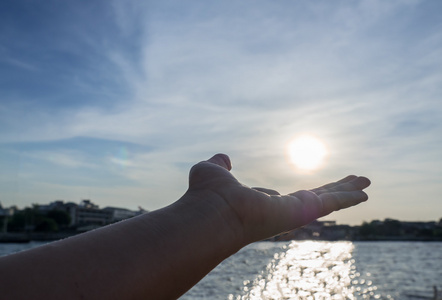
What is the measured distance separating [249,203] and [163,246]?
1.68 feet

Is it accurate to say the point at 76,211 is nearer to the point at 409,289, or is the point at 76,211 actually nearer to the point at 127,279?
the point at 409,289

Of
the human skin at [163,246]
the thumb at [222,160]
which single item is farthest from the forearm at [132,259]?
the thumb at [222,160]

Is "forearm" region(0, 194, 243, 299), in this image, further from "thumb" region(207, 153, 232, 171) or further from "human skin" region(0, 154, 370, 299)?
"thumb" region(207, 153, 232, 171)

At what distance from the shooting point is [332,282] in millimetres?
49969

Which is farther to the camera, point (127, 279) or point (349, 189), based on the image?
point (349, 189)

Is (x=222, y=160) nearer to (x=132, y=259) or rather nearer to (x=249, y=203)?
(x=249, y=203)

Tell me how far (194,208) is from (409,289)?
164ft

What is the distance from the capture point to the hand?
6.39 feet

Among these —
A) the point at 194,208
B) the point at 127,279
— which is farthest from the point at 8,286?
the point at 194,208

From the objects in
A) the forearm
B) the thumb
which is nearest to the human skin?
the forearm

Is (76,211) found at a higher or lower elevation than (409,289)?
higher

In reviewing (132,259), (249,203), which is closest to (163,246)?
(132,259)

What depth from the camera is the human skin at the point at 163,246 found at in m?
1.39

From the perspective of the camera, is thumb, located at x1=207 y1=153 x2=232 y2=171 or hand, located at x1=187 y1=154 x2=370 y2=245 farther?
thumb, located at x1=207 y1=153 x2=232 y2=171
